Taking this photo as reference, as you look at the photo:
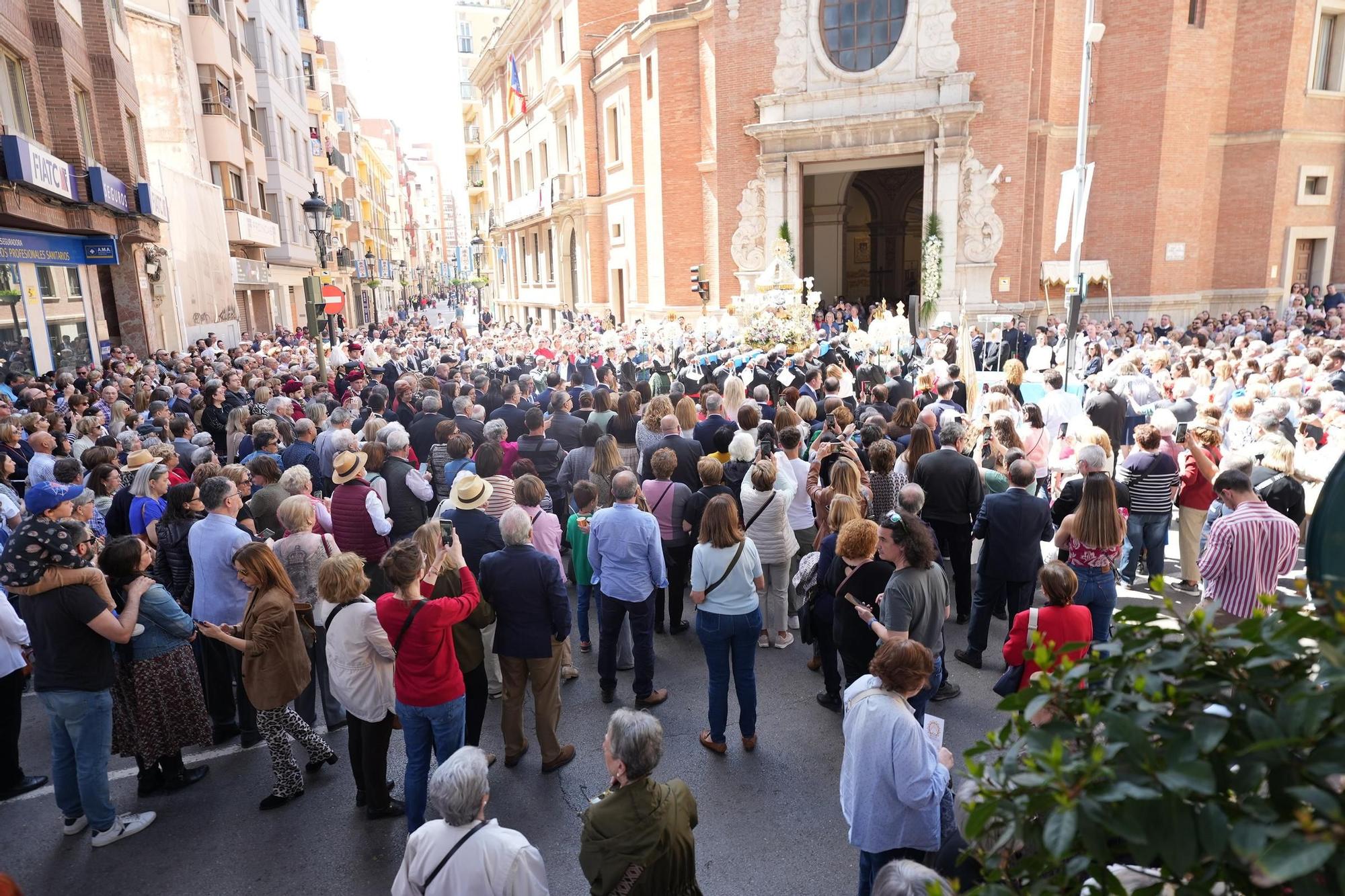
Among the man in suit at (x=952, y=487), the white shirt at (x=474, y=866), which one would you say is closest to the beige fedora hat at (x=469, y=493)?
the white shirt at (x=474, y=866)

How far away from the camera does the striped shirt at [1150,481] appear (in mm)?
7031

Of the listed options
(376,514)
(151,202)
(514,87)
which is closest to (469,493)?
(376,514)

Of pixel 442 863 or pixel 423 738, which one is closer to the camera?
pixel 442 863

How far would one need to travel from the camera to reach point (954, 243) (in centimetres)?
2345

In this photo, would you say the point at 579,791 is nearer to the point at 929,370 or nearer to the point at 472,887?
the point at 472,887

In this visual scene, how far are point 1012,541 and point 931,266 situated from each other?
19.1 m

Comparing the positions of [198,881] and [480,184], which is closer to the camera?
[198,881]

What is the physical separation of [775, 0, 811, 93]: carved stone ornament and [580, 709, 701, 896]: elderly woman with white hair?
24946 mm

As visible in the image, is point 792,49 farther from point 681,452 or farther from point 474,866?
point 474,866

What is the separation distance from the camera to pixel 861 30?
23797 millimetres

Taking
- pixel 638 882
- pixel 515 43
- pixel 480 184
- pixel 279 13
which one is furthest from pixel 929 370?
pixel 480 184

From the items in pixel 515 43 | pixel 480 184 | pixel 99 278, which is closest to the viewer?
pixel 99 278

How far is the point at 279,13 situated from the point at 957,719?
44.9 meters

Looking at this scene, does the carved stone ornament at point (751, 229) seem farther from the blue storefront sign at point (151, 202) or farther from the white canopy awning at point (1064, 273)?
the blue storefront sign at point (151, 202)
